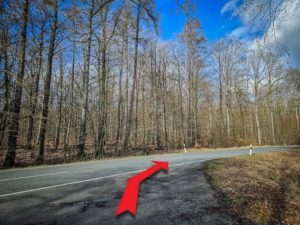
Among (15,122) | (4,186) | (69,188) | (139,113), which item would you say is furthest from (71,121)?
(69,188)

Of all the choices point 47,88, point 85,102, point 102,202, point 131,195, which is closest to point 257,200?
point 131,195

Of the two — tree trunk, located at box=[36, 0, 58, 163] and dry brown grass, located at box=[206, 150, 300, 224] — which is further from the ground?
tree trunk, located at box=[36, 0, 58, 163]

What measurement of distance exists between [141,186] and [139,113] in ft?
41.3

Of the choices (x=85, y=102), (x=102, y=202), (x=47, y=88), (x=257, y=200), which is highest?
(x=47, y=88)

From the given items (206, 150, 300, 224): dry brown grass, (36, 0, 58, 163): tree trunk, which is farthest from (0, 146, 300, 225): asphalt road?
(36, 0, 58, 163): tree trunk

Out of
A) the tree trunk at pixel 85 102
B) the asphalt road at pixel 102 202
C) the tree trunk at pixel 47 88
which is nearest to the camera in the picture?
the asphalt road at pixel 102 202

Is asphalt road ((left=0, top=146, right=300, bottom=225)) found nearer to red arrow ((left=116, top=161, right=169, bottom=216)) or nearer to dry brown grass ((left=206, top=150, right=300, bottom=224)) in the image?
red arrow ((left=116, top=161, right=169, bottom=216))

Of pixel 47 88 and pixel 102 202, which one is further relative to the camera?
pixel 47 88

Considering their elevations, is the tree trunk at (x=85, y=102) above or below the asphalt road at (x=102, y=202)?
above

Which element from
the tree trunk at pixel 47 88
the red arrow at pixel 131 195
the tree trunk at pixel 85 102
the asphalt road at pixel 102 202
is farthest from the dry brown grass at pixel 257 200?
the tree trunk at pixel 47 88

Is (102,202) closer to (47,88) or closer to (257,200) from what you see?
(257,200)

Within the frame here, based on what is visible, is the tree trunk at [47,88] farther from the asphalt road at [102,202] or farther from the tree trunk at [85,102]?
the asphalt road at [102,202]

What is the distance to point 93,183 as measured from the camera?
5.01 metres

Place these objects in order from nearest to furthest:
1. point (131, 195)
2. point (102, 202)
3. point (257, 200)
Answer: point (102, 202), point (257, 200), point (131, 195)
